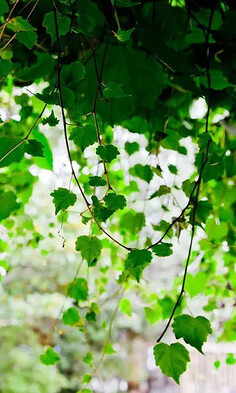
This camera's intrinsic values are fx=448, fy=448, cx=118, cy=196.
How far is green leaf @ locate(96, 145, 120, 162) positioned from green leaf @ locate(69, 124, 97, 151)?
4 centimetres

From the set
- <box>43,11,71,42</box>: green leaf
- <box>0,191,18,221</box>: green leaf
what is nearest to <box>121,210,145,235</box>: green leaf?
<box>0,191,18,221</box>: green leaf

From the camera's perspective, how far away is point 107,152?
0.47 meters

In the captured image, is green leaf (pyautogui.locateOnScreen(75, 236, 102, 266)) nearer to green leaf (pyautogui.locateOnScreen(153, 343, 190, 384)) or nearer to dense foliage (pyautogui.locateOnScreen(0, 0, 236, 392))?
dense foliage (pyautogui.locateOnScreen(0, 0, 236, 392))

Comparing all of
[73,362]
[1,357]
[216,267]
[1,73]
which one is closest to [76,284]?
[1,73]

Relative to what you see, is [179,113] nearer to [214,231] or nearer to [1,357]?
[214,231]

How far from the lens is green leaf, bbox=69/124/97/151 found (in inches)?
19.5

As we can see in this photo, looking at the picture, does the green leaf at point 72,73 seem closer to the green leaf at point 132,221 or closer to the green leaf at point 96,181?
the green leaf at point 96,181

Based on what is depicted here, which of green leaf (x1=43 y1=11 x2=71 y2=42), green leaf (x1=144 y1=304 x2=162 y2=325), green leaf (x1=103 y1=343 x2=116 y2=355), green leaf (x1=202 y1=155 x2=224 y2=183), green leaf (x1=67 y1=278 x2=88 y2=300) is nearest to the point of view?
green leaf (x1=43 y1=11 x2=71 y2=42)

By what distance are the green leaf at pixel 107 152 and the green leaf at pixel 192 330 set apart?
0.18 metres

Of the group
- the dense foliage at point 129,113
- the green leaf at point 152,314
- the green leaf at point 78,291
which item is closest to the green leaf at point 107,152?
the dense foliage at point 129,113

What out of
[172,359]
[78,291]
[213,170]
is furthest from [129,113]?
[172,359]

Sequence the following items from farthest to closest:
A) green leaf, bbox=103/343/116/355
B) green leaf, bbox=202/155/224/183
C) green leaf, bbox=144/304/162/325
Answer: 1. green leaf, bbox=144/304/162/325
2. green leaf, bbox=103/343/116/355
3. green leaf, bbox=202/155/224/183

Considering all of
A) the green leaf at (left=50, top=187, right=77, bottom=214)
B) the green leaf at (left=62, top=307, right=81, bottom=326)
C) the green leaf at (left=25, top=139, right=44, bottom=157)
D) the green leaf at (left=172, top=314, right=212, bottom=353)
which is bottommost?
the green leaf at (left=172, top=314, right=212, bottom=353)

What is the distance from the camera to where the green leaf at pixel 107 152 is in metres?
0.46
